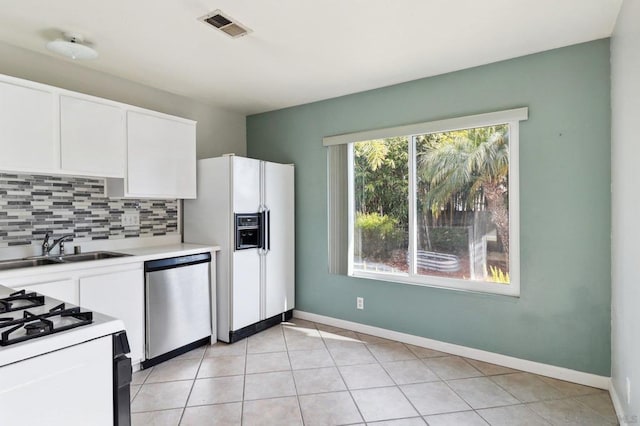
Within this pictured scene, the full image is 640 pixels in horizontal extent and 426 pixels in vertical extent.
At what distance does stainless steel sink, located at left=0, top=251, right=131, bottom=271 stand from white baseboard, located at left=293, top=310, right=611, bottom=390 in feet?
7.09

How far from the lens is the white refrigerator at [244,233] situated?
338 centimetres

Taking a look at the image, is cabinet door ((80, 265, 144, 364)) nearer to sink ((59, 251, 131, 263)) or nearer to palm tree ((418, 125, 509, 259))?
sink ((59, 251, 131, 263))

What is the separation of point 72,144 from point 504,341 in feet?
11.8

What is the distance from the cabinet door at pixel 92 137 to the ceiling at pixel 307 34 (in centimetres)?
43

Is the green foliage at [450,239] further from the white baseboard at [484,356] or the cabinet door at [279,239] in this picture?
the cabinet door at [279,239]

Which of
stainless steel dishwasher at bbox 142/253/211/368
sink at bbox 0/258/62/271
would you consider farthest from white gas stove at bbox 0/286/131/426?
stainless steel dishwasher at bbox 142/253/211/368

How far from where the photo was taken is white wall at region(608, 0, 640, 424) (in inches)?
70.7

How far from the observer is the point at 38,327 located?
1097mm

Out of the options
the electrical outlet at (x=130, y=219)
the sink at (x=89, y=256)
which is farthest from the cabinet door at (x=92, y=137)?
the sink at (x=89, y=256)

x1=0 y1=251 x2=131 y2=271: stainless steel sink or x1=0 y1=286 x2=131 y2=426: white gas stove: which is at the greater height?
x1=0 y1=251 x2=131 y2=271: stainless steel sink

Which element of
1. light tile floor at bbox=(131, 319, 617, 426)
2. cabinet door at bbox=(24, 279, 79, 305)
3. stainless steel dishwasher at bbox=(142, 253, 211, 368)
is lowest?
light tile floor at bbox=(131, 319, 617, 426)

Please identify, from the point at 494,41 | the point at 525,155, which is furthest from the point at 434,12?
the point at 525,155

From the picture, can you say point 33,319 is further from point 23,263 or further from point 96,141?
point 96,141

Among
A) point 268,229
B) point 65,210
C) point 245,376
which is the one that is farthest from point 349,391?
point 65,210
